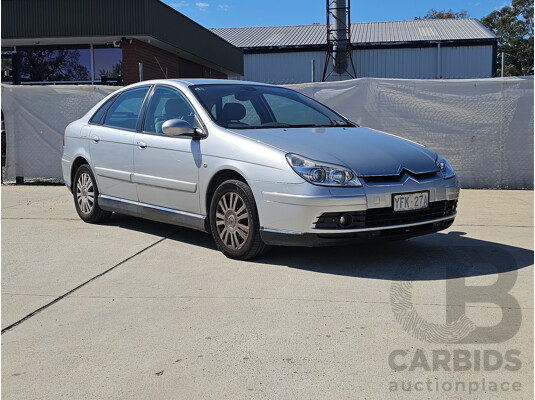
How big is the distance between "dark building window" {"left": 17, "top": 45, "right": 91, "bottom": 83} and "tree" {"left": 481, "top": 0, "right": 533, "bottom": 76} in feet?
152

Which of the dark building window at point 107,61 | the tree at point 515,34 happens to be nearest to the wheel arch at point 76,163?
the dark building window at point 107,61

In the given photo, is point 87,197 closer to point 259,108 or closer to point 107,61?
point 259,108

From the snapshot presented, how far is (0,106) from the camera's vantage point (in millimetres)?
10641

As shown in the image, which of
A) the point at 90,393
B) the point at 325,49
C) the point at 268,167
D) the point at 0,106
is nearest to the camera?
the point at 90,393

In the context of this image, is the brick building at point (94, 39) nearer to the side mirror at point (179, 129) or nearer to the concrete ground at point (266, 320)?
the side mirror at point (179, 129)

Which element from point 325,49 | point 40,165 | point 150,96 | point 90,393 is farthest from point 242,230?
point 325,49

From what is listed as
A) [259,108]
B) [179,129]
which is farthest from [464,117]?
[179,129]

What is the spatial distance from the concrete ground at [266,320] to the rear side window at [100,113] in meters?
1.46

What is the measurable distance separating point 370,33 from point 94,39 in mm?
24214

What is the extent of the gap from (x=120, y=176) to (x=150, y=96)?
87 centimetres

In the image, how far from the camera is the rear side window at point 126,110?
635 cm

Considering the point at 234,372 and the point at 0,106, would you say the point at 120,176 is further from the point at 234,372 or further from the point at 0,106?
the point at 0,106

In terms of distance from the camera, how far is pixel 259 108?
234 inches

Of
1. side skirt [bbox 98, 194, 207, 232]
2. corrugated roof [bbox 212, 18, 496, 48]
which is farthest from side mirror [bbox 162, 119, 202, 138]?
corrugated roof [bbox 212, 18, 496, 48]
